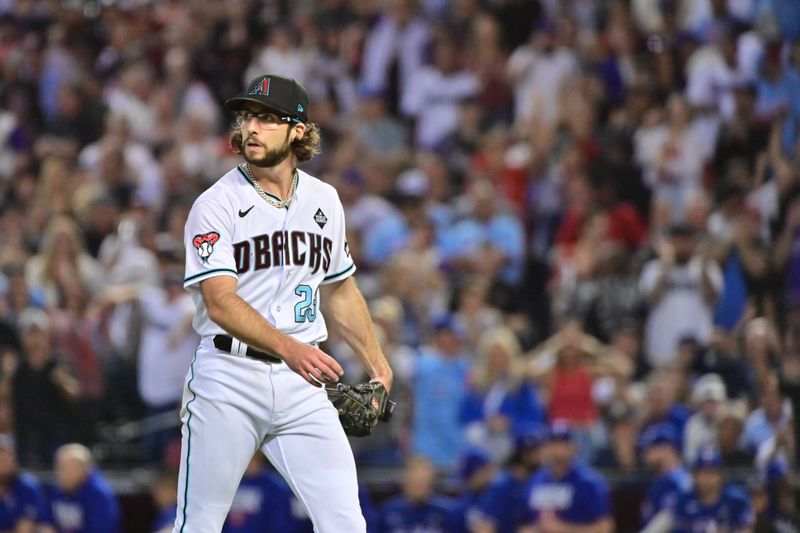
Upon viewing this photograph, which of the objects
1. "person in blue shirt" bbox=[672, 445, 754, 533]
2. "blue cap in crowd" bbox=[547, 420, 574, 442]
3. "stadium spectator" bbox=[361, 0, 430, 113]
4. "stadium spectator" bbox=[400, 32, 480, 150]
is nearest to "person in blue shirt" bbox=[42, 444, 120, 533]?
"blue cap in crowd" bbox=[547, 420, 574, 442]

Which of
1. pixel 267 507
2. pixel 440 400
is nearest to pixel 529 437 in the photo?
pixel 440 400

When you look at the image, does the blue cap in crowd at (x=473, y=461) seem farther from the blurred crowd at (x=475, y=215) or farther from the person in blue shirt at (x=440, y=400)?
the person in blue shirt at (x=440, y=400)

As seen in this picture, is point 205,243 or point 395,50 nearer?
point 205,243

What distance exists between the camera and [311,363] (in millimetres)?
5270

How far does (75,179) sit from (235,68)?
2.33 m

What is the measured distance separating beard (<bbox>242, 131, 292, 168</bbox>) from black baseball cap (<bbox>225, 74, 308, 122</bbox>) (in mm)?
114

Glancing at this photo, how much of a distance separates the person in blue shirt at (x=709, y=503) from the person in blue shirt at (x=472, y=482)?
147 centimetres

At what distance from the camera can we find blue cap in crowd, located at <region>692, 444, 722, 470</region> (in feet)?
32.2

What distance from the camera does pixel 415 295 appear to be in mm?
11984

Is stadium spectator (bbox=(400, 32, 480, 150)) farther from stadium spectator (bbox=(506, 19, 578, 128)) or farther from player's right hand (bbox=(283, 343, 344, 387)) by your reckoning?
player's right hand (bbox=(283, 343, 344, 387))

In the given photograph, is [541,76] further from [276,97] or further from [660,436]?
[276,97]

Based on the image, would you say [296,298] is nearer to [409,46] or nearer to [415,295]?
[415,295]

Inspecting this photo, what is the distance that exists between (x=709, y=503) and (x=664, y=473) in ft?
1.35

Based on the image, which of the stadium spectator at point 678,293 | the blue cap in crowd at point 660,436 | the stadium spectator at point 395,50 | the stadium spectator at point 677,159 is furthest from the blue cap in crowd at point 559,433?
the stadium spectator at point 395,50
